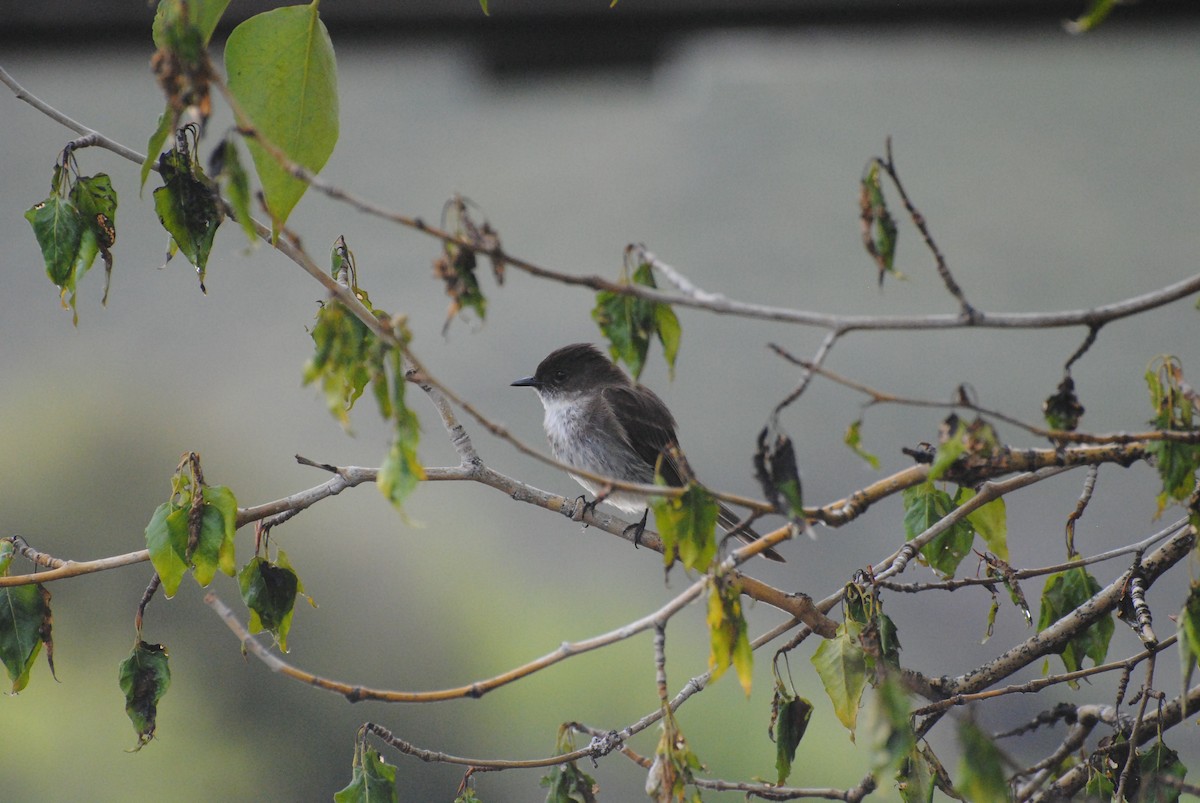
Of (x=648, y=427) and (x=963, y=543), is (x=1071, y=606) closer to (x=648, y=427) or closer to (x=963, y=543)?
(x=963, y=543)

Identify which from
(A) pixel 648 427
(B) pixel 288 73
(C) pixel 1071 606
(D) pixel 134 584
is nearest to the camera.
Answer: (B) pixel 288 73

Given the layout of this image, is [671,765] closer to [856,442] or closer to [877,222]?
[856,442]

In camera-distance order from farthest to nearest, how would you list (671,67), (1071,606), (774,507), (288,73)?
(671,67) → (1071,606) → (288,73) → (774,507)

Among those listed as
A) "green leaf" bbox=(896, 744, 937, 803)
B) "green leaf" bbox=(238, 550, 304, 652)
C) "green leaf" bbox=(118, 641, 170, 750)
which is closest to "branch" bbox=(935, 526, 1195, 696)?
"green leaf" bbox=(896, 744, 937, 803)

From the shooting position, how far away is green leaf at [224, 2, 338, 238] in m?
0.83

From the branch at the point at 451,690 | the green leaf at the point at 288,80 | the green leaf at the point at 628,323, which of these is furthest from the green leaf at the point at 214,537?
the green leaf at the point at 628,323

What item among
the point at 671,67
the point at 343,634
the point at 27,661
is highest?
the point at 671,67

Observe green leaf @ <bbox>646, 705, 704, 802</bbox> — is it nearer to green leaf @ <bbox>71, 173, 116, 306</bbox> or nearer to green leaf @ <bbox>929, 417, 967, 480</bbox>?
green leaf @ <bbox>929, 417, 967, 480</bbox>

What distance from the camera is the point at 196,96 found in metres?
0.60

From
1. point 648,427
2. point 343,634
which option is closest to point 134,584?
point 343,634

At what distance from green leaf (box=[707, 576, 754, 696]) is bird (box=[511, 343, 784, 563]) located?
4.61 ft

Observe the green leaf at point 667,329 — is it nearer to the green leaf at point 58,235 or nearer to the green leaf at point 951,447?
the green leaf at point 951,447

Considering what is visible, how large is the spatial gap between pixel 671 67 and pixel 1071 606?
251 cm

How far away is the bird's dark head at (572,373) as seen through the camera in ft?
7.66
